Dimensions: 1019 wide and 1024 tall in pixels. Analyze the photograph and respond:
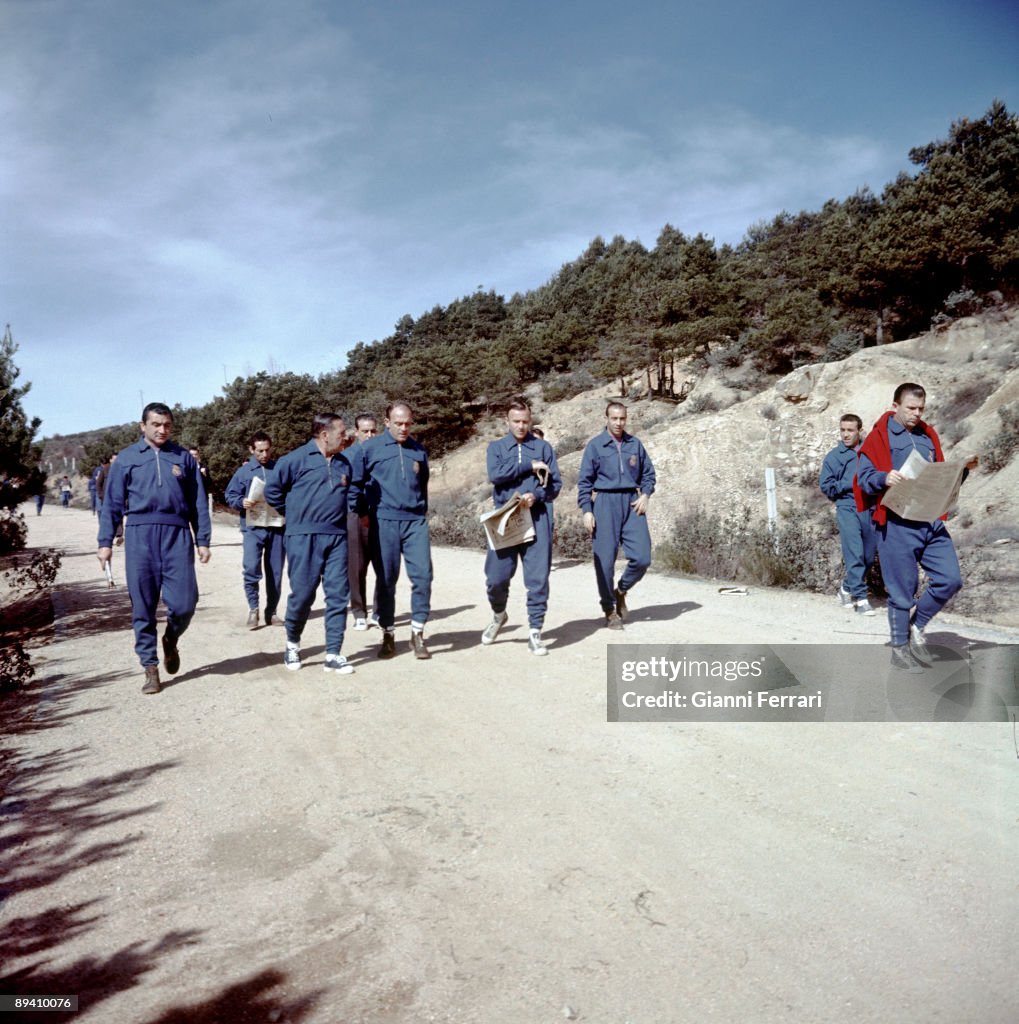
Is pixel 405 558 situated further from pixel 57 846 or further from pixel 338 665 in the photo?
pixel 57 846

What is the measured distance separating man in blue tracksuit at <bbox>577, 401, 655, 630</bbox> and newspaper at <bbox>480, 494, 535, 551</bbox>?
99cm

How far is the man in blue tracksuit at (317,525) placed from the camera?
297 inches

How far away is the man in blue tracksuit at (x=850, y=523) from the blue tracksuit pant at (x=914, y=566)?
2.88 meters

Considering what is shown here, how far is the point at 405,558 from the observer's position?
25.7 feet

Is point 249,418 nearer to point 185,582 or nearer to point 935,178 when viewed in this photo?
point 935,178

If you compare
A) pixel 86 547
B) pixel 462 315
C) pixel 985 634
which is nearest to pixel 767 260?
pixel 462 315

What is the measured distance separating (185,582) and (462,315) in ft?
216

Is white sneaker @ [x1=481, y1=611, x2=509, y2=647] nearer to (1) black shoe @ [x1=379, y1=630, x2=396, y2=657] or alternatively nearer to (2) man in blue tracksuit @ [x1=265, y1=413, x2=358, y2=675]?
(1) black shoe @ [x1=379, y1=630, x2=396, y2=657]

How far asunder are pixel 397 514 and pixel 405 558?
0.41 metres

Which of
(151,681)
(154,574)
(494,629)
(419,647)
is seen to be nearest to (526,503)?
(494,629)

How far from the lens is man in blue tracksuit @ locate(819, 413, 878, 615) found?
950 centimetres

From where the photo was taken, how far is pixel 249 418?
56.8 metres

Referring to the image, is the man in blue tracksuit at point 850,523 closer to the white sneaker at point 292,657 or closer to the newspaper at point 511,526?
the newspaper at point 511,526

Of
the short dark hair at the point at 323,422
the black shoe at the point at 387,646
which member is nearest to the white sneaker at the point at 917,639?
the black shoe at the point at 387,646
